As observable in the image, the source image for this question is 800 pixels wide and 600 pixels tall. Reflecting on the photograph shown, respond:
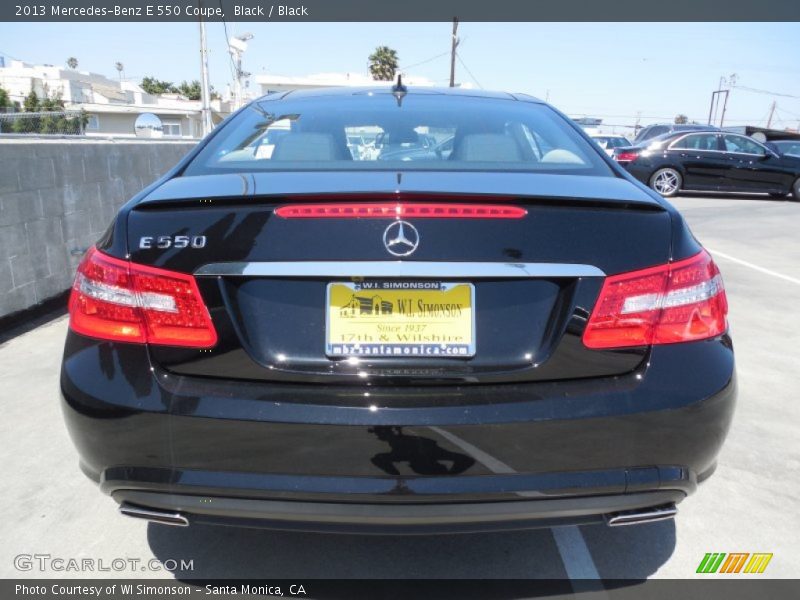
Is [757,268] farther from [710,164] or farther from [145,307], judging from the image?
[710,164]

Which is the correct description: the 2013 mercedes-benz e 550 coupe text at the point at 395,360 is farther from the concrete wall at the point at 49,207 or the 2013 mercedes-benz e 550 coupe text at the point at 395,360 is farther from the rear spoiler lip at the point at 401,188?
the concrete wall at the point at 49,207

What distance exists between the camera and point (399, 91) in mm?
3207

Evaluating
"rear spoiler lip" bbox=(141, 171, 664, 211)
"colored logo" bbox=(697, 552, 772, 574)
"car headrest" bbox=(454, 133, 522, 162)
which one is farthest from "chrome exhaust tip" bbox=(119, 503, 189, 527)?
"colored logo" bbox=(697, 552, 772, 574)

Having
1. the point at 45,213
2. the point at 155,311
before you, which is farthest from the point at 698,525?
the point at 45,213

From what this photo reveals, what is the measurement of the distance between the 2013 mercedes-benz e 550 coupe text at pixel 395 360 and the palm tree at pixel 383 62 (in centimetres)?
5954

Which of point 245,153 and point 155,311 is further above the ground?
point 245,153

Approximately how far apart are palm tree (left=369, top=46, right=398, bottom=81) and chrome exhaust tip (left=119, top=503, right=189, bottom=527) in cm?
5969

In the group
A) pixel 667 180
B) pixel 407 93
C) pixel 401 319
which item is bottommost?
pixel 667 180

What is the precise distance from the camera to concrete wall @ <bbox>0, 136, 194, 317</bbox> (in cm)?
479

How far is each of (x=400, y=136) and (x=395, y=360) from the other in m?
1.26

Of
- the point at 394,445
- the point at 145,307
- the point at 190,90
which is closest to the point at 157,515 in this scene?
the point at 145,307

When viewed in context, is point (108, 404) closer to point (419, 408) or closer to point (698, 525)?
point (419, 408)

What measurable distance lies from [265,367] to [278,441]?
0.20 metres

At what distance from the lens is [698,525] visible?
2564 millimetres
